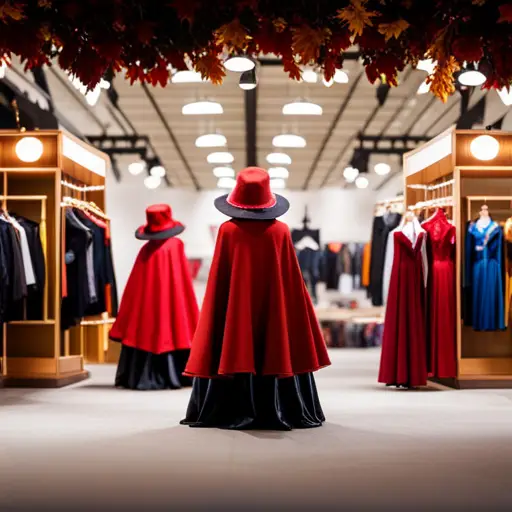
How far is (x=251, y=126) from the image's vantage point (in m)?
14.7

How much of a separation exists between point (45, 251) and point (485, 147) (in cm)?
374

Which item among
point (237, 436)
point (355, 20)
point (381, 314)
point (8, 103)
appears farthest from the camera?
point (381, 314)

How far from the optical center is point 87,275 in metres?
7.93

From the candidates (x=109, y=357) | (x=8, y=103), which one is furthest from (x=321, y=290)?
(x=8, y=103)

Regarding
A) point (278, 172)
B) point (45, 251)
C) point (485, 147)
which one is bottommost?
point (45, 251)

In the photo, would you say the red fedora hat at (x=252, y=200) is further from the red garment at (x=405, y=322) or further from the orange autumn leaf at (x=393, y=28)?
the red garment at (x=405, y=322)

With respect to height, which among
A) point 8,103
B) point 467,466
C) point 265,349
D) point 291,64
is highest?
point 8,103

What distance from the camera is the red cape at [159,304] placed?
739 centimetres

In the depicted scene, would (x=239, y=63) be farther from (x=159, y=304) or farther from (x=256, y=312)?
Result: (x=256, y=312)

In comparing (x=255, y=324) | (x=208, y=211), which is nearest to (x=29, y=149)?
(x=255, y=324)

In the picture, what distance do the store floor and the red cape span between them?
926 millimetres

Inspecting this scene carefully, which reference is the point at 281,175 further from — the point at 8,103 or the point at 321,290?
the point at 8,103

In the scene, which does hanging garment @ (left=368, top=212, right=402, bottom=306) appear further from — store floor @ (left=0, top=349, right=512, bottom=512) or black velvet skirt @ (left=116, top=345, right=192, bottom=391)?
store floor @ (left=0, top=349, right=512, bottom=512)

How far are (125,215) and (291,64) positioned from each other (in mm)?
11635
